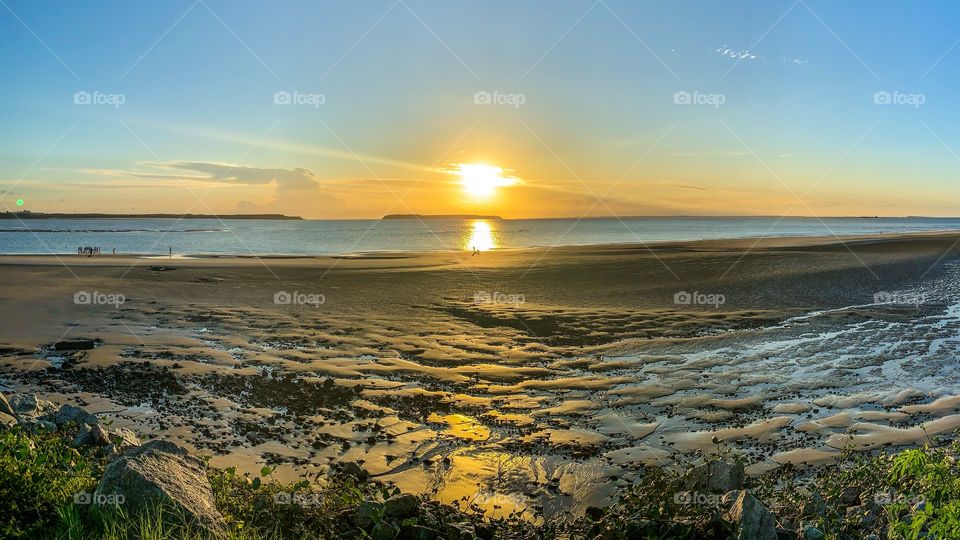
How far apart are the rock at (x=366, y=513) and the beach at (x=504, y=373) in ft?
4.89

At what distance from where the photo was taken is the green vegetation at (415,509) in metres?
5.03

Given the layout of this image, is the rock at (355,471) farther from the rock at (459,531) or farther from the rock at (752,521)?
the rock at (752,521)

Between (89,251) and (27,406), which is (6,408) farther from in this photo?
(89,251)

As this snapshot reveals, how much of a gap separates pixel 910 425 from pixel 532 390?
6.06 meters

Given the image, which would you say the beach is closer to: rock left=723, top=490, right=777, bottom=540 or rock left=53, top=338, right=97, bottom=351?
rock left=53, top=338, right=97, bottom=351

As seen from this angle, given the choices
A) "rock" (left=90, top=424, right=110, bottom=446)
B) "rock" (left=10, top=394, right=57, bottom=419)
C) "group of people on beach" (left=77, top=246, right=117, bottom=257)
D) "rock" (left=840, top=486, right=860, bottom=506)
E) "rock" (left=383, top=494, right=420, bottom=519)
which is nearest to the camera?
"rock" (left=383, top=494, right=420, bottom=519)

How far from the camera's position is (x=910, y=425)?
9.58m

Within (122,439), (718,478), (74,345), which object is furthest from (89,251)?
(718,478)

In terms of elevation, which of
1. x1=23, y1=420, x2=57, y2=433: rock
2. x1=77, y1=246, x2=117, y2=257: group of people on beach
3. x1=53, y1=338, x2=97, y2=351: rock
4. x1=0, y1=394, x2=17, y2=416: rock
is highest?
x1=77, y1=246, x2=117, y2=257: group of people on beach

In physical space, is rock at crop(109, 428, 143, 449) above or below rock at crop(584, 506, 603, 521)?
above

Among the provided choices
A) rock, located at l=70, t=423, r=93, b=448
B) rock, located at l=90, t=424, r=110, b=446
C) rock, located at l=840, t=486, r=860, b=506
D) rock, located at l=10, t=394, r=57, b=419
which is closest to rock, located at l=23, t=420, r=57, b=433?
rock, located at l=70, t=423, r=93, b=448

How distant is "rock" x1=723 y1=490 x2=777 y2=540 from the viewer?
17.0 ft

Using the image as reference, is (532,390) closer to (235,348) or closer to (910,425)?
(910,425)

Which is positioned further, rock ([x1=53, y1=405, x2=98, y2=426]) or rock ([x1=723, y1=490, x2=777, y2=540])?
rock ([x1=53, y1=405, x2=98, y2=426])
